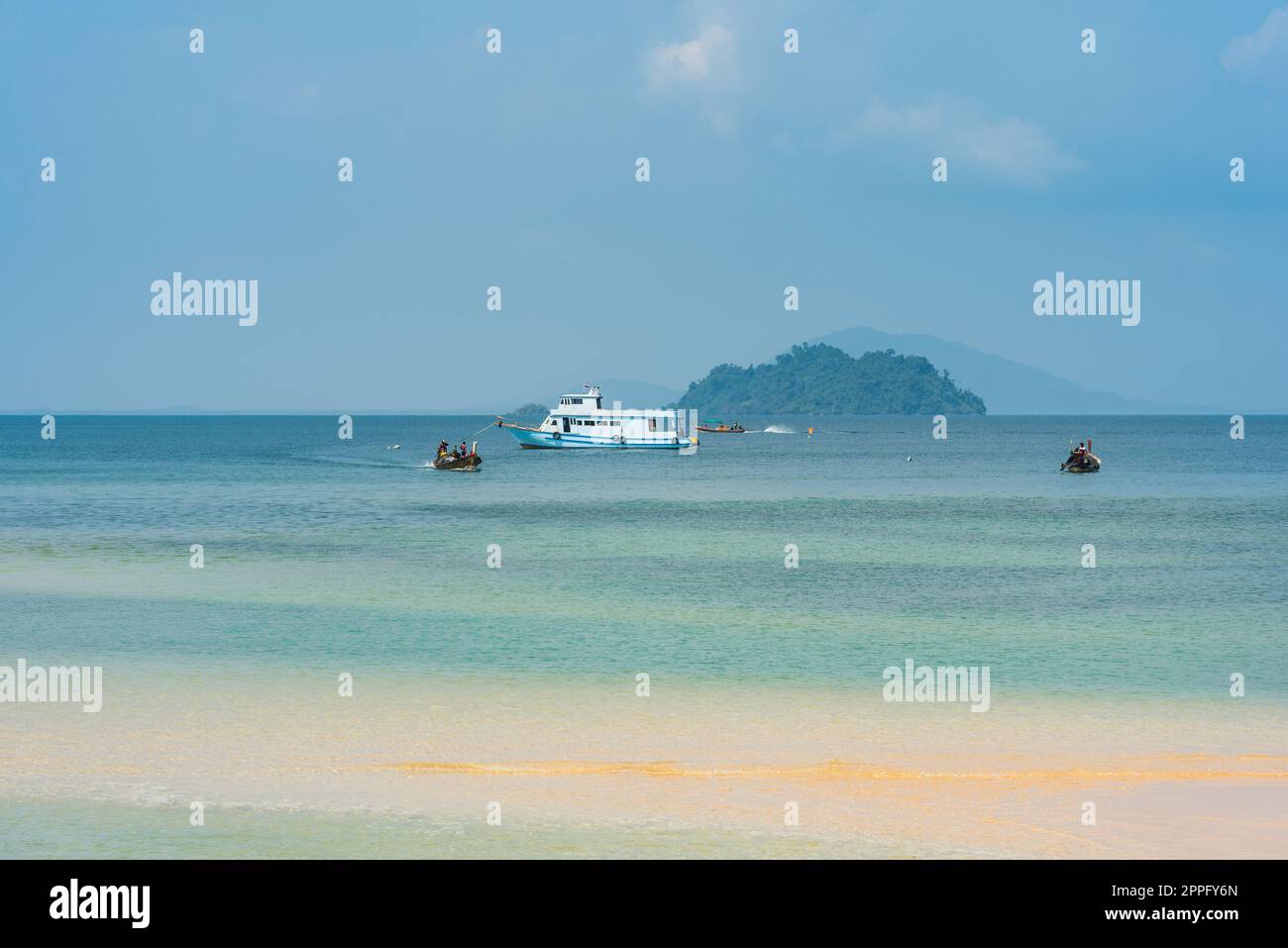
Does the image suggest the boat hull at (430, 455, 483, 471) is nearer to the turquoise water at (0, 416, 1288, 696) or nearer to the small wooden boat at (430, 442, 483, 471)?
the small wooden boat at (430, 442, 483, 471)

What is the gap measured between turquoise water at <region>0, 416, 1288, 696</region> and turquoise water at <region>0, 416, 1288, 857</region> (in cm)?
16

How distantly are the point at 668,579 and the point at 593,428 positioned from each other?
9168 cm

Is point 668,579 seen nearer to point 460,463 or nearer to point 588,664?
point 588,664

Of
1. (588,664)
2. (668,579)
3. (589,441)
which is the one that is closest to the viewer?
(588,664)

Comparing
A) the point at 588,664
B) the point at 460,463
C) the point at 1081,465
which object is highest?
the point at 460,463

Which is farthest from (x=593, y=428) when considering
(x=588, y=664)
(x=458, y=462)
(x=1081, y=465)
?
(x=588, y=664)

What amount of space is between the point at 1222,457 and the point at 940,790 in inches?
4631

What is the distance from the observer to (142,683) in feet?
60.7

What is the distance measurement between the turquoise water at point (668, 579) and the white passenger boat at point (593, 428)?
159ft

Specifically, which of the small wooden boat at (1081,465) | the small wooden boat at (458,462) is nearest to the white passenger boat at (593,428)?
the small wooden boat at (458,462)

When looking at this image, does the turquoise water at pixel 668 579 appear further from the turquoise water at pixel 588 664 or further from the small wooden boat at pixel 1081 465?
the small wooden boat at pixel 1081 465

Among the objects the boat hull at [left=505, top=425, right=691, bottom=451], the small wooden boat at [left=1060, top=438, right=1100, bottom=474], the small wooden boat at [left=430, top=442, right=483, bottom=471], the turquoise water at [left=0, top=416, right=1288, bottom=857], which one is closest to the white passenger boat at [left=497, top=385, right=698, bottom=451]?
the boat hull at [left=505, top=425, right=691, bottom=451]

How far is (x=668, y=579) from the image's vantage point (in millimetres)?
32000
